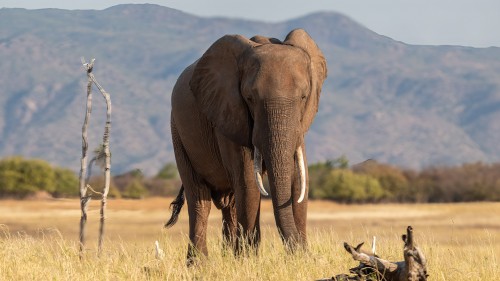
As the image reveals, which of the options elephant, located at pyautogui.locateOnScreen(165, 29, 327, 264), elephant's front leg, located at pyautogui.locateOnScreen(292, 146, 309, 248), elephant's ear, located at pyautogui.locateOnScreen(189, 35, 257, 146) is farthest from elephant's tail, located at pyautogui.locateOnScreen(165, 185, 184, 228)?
elephant's front leg, located at pyautogui.locateOnScreen(292, 146, 309, 248)

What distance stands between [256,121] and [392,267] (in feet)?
11.2

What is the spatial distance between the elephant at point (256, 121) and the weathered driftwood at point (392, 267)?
2.34m

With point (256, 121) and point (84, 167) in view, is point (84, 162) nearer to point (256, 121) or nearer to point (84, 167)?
point (84, 167)

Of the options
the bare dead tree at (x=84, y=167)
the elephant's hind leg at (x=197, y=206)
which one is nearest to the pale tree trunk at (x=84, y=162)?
the bare dead tree at (x=84, y=167)

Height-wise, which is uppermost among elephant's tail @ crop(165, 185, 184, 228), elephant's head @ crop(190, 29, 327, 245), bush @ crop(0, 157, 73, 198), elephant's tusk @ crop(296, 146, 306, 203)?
elephant's head @ crop(190, 29, 327, 245)

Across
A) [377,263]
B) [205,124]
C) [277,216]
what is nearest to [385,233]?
[277,216]

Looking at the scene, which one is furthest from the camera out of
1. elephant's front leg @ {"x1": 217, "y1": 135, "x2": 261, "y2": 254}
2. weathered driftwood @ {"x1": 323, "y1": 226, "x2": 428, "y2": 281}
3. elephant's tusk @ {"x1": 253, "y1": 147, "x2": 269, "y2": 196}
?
elephant's front leg @ {"x1": 217, "y1": 135, "x2": 261, "y2": 254}

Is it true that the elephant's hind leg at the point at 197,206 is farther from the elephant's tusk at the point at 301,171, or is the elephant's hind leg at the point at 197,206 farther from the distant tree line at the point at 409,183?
the distant tree line at the point at 409,183

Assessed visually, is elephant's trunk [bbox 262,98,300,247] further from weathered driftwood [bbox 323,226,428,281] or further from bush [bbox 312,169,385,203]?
bush [bbox 312,169,385,203]

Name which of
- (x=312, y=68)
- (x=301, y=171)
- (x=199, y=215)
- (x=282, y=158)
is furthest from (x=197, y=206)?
(x=312, y=68)

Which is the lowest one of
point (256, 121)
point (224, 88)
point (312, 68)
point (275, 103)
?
point (256, 121)

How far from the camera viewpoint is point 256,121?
42.7ft

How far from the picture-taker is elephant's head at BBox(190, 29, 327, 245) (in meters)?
12.8

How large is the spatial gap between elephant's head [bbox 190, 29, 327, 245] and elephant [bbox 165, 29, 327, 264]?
12 millimetres
